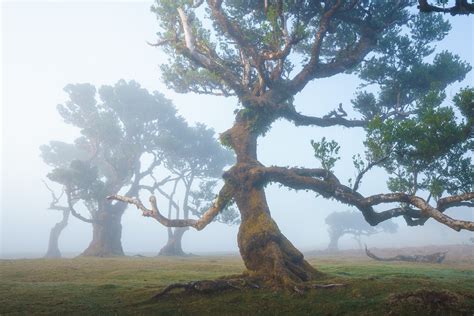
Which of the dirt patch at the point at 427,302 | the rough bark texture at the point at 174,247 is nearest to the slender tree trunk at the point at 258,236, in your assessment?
the dirt patch at the point at 427,302

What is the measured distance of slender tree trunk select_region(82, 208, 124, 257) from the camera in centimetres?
4442

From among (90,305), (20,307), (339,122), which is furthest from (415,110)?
(20,307)

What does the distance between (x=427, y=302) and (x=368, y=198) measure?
648 cm

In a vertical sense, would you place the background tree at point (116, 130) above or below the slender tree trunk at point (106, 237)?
above

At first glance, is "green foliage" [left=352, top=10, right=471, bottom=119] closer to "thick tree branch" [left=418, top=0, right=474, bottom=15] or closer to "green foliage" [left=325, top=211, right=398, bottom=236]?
"thick tree branch" [left=418, top=0, right=474, bottom=15]

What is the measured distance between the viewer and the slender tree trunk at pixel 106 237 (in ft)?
146

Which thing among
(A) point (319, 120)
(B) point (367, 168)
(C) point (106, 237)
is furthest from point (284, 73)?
(C) point (106, 237)

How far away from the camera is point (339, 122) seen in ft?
71.8

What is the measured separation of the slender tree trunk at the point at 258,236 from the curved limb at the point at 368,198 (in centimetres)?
125

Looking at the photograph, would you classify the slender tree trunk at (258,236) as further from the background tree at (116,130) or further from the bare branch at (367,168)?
the background tree at (116,130)

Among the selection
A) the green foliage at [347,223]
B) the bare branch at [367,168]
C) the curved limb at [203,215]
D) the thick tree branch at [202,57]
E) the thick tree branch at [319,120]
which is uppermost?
the thick tree branch at [202,57]

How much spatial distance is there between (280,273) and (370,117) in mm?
13007

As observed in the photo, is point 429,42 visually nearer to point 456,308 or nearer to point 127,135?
point 456,308

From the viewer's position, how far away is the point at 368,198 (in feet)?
50.9
